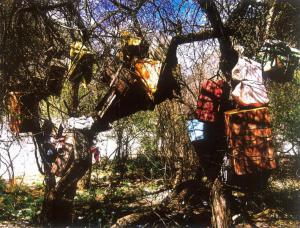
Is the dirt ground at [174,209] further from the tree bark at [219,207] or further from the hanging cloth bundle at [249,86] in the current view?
the hanging cloth bundle at [249,86]

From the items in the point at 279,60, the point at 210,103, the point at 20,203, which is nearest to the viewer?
the point at 279,60

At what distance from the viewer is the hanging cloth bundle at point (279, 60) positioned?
448cm

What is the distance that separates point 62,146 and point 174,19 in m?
2.75

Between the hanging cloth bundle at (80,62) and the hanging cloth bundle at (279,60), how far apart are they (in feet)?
7.34

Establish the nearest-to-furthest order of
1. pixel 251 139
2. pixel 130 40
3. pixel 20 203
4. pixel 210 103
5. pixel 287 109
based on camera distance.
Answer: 1. pixel 251 139
2. pixel 130 40
3. pixel 210 103
4. pixel 20 203
5. pixel 287 109

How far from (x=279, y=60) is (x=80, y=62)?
2552mm

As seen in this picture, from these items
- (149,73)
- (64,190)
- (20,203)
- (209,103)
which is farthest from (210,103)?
(20,203)

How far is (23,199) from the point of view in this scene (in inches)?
324

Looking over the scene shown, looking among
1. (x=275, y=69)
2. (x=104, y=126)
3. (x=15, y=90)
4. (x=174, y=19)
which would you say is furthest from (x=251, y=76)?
(x=15, y=90)

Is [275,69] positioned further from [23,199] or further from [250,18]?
[23,199]

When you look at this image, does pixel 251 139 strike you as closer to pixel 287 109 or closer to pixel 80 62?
pixel 80 62

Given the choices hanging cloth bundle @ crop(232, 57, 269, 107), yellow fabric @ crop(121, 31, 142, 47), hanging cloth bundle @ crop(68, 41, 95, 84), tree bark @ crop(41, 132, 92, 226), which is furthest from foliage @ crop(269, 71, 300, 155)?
hanging cloth bundle @ crop(68, 41, 95, 84)

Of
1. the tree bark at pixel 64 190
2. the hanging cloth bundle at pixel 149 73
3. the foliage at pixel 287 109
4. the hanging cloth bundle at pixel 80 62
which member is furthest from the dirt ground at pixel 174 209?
the hanging cloth bundle at pixel 80 62

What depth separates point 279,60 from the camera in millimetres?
4480
